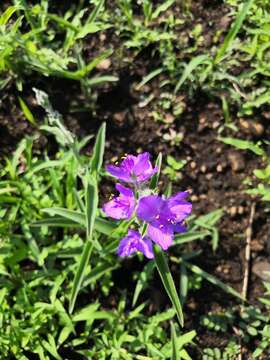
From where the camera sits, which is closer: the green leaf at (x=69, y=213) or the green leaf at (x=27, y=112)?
the green leaf at (x=69, y=213)

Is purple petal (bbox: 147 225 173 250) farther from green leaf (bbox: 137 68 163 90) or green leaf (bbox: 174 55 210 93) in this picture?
green leaf (bbox: 137 68 163 90)

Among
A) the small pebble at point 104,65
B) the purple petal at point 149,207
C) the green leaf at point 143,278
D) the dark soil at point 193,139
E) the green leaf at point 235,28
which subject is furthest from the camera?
the small pebble at point 104,65

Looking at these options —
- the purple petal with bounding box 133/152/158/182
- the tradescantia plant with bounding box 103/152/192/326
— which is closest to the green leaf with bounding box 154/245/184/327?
the tradescantia plant with bounding box 103/152/192/326

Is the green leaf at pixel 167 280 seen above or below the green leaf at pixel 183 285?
above

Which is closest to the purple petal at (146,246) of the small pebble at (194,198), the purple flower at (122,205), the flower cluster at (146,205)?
the flower cluster at (146,205)

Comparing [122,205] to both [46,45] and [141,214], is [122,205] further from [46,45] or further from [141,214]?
[46,45]

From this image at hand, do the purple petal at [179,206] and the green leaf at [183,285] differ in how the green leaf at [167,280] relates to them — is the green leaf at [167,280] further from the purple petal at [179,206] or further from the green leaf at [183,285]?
the green leaf at [183,285]

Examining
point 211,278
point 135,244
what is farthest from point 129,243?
point 211,278

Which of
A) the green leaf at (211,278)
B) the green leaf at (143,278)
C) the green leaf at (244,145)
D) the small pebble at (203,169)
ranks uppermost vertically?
the green leaf at (244,145)
